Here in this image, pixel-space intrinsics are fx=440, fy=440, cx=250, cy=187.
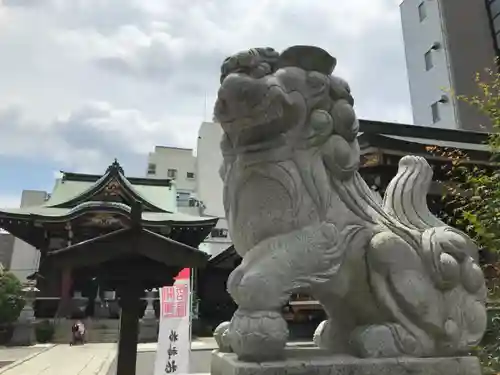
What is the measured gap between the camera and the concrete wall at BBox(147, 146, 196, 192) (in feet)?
111

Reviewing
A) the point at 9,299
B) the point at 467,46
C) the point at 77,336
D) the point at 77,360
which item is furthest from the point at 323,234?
the point at 467,46

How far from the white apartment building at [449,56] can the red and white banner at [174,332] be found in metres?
12.1

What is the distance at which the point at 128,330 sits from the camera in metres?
4.29

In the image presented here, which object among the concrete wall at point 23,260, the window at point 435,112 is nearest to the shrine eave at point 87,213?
the concrete wall at point 23,260

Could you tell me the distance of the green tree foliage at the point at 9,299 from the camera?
531 inches

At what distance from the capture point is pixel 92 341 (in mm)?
13672

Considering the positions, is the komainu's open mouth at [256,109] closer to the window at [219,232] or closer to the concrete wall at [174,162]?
the window at [219,232]

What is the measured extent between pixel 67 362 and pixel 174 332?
4.57 m

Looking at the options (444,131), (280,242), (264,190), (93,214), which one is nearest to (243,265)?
(280,242)

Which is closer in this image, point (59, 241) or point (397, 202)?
point (397, 202)

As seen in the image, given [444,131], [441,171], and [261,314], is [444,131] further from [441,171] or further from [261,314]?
[261,314]

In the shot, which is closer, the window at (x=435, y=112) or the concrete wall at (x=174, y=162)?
the window at (x=435, y=112)

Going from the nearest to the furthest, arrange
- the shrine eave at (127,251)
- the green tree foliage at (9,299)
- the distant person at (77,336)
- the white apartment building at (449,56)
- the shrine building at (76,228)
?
the shrine eave at (127,251)
the distant person at (77,336)
the green tree foliage at (9,299)
the white apartment building at (449,56)
the shrine building at (76,228)

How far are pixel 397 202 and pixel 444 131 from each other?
11.2 m
